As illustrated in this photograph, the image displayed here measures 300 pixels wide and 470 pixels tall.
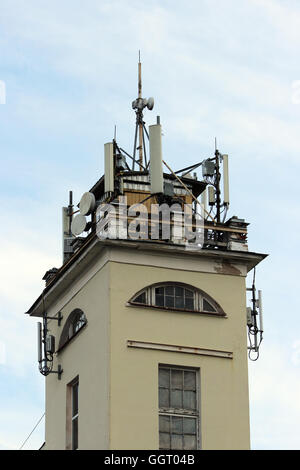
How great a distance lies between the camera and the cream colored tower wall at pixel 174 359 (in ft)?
149

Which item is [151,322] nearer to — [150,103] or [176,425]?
[176,425]

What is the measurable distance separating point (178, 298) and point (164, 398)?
10.2 feet

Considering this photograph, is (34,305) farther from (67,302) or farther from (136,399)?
(136,399)

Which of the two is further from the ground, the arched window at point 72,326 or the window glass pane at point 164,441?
the arched window at point 72,326

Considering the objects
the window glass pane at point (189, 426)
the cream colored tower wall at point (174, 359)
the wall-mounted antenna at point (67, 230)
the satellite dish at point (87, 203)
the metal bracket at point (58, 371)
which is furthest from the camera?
the wall-mounted antenna at point (67, 230)

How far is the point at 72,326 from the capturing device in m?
49.4

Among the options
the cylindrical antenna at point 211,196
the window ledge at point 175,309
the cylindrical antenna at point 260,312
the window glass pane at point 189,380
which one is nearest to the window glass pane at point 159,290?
the window ledge at point 175,309

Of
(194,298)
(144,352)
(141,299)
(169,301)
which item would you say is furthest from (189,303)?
(144,352)

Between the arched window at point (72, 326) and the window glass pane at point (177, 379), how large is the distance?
3.44 metres

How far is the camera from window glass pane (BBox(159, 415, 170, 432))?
4569 centimetres

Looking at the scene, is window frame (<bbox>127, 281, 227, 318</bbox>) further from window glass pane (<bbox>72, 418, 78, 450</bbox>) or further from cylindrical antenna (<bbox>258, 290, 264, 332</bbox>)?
window glass pane (<bbox>72, 418, 78, 450</bbox>)

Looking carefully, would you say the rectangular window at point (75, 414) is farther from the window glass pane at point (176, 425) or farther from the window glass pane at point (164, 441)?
the window glass pane at point (176, 425)

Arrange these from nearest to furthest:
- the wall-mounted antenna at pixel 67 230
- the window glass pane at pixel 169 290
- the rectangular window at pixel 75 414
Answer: the window glass pane at pixel 169 290 < the rectangular window at pixel 75 414 < the wall-mounted antenna at pixel 67 230
